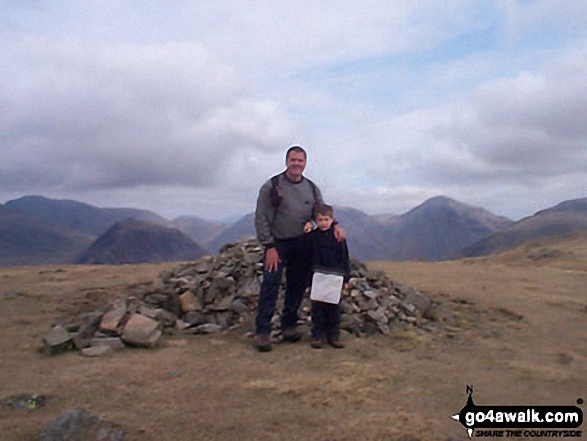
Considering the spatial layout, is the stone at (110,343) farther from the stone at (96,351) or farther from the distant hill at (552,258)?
the distant hill at (552,258)

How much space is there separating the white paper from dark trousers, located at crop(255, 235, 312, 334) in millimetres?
328

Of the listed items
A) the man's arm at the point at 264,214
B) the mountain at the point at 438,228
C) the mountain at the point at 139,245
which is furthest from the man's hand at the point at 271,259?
the mountain at the point at 438,228

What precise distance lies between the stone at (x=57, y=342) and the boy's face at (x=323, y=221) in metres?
3.76

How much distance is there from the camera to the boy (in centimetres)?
642

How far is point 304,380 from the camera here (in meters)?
5.32

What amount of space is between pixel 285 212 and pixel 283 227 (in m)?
0.21

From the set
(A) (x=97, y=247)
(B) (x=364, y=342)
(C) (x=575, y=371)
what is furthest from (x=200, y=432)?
(A) (x=97, y=247)

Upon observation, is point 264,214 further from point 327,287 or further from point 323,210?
point 327,287

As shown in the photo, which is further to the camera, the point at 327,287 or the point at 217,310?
the point at 217,310

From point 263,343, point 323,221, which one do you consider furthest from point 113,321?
point 323,221

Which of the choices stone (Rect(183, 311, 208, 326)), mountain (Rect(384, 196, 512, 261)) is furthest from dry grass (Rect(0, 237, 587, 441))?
mountain (Rect(384, 196, 512, 261))

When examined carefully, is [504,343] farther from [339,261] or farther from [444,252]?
[444,252]

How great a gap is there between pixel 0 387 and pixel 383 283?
627 centimetres

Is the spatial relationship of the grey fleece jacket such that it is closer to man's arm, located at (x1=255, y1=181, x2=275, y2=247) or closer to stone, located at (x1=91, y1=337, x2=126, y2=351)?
man's arm, located at (x1=255, y1=181, x2=275, y2=247)
